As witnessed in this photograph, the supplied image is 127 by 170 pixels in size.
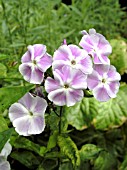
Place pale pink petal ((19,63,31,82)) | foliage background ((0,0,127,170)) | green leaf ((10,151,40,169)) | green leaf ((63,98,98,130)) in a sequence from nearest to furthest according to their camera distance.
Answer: pale pink petal ((19,63,31,82)) < foliage background ((0,0,127,170)) < green leaf ((10,151,40,169)) < green leaf ((63,98,98,130))

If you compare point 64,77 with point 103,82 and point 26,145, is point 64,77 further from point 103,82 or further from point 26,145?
point 26,145

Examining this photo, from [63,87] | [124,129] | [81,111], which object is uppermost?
[63,87]

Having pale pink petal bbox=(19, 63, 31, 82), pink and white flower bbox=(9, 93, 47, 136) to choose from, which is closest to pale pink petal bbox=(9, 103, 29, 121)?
pink and white flower bbox=(9, 93, 47, 136)

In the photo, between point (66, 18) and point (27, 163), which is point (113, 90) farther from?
point (66, 18)

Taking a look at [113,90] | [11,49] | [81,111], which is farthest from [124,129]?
[113,90]

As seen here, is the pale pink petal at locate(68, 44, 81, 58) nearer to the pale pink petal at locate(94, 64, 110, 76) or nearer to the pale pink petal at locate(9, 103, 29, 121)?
the pale pink petal at locate(94, 64, 110, 76)

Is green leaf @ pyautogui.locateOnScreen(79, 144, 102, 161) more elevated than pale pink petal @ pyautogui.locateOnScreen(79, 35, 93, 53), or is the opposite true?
pale pink petal @ pyautogui.locateOnScreen(79, 35, 93, 53)

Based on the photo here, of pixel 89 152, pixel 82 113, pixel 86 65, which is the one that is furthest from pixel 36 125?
pixel 82 113
